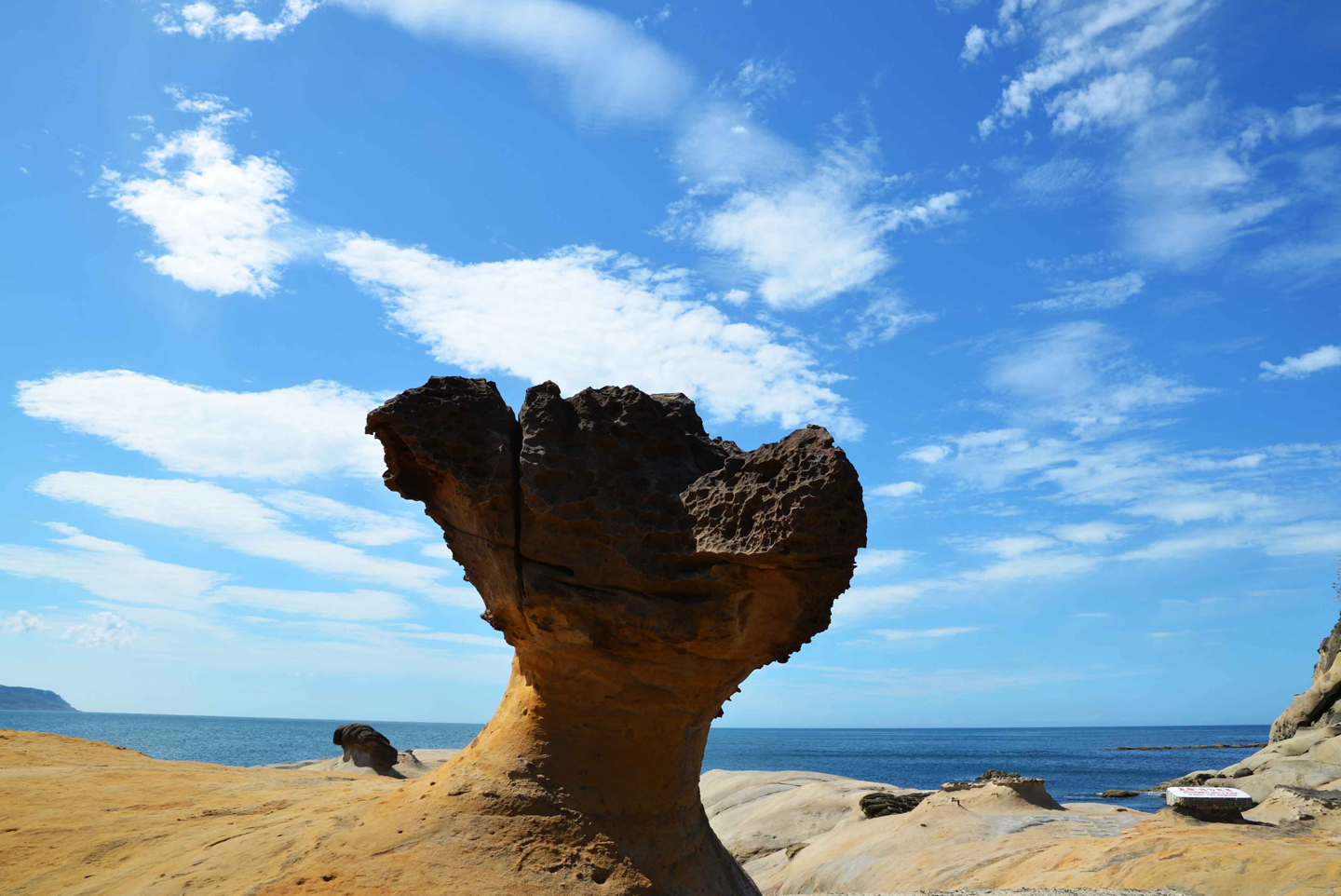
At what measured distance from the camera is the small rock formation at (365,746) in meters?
11.4

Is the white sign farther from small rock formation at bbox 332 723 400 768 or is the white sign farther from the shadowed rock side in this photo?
small rock formation at bbox 332 723 400 768

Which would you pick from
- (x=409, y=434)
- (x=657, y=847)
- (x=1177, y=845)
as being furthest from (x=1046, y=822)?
(x=409, y=434)

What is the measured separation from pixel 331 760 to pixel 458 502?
976 centimetres

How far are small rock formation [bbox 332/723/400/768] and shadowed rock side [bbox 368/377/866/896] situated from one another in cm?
636

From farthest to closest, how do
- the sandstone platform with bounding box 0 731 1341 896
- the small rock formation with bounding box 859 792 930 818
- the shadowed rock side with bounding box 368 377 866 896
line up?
1. the small rock formation with bounding box 859 792 930 818
2. the shadowed rock side with bounding box 368 377 866 896
3. the sandstone platform with bounding box 0 731 1341 896

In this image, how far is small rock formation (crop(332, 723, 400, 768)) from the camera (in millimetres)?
11438

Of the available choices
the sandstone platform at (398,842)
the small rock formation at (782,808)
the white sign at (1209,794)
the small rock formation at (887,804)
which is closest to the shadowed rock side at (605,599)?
the sandstone platform at (398,842)

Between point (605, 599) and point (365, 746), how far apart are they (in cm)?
764

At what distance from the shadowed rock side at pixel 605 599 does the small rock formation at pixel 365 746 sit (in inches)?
250

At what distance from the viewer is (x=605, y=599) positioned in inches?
209

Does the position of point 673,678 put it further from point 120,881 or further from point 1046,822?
point 1046,822

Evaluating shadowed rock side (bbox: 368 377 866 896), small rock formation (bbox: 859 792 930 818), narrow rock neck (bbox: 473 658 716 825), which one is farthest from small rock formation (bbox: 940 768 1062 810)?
narrow rock neck (bbox: 473 658 716 825)

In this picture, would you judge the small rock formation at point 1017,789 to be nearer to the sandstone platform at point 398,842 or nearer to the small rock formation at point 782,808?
the sandstone platform at point 398,842

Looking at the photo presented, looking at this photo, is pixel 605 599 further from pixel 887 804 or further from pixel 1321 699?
pixel 1321 699
